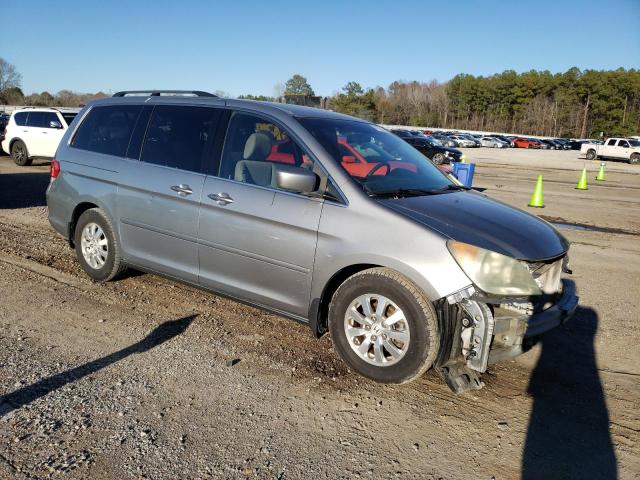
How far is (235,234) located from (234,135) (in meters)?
0.86

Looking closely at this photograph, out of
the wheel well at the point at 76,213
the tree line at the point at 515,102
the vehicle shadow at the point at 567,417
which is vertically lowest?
the vehicle shadow at the point at 567,417

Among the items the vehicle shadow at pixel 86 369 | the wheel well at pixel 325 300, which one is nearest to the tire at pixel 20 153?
the vehicle shadow at pixel 86 369

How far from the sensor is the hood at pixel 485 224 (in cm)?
362

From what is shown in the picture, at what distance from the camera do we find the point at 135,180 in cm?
504

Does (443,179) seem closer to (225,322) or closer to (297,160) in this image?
(297,160)

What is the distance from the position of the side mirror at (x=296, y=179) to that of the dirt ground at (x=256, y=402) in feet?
4.21

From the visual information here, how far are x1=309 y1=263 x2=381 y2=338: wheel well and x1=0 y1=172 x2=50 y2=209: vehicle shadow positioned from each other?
26.3ft

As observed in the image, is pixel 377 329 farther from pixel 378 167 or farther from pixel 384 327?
pixel 378 167

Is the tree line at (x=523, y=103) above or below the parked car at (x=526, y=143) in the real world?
above

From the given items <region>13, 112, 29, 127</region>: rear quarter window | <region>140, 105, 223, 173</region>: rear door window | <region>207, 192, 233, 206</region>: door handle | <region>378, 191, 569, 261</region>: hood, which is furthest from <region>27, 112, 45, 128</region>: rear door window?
<region>378, 191, 569, 261</region>: hood

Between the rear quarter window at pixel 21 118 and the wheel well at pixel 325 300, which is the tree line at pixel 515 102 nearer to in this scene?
the rear quarter window at pixel 21 118

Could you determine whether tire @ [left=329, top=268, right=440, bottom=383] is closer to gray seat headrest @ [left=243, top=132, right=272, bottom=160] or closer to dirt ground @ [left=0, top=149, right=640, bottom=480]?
dirt ground @ [left=0, top=149, right=640, bottom=480]

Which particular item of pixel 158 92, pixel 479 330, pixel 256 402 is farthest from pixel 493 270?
pixel 158 92

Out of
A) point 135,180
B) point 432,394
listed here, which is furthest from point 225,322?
point 432,394
